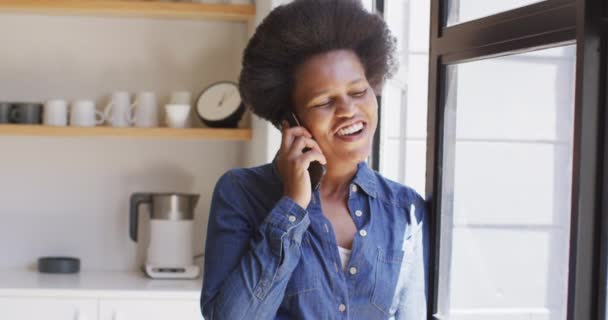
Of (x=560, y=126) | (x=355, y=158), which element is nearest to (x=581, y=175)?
(x=560, y=126)

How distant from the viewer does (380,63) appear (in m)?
1.82

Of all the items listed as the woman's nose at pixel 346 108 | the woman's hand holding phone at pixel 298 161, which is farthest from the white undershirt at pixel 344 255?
the woman's nose at pixel 346 108

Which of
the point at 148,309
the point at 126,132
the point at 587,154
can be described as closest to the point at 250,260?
the point at 587,154

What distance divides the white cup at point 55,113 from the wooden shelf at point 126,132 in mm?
47

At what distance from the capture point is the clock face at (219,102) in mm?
3562

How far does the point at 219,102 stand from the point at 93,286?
80 centimetres

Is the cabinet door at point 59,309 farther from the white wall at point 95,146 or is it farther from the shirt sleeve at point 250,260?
the shirt sleeve at point 250,260

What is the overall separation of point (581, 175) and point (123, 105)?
2429 millimetres

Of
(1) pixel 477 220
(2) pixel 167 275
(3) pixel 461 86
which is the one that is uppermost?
(3) pixel 461 86

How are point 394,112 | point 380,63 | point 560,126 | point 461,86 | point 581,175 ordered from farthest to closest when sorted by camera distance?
point 394,112
point 461,86
point 380,63
point 560,126
point 581,175

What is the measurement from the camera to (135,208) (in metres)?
3.61

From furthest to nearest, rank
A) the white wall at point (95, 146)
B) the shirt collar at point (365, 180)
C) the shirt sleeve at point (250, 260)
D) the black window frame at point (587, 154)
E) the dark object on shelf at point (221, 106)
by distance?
the white wall at point (95, 146), the dark object on shelf at point (221, 106), the shirt collar at point (365, 180), the shirt sleeve at point (250, 260), the black window frame at point (587, 154)

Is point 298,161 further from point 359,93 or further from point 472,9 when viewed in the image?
point 472,9

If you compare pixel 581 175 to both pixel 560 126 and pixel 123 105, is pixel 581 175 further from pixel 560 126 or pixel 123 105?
pixel 123 105
